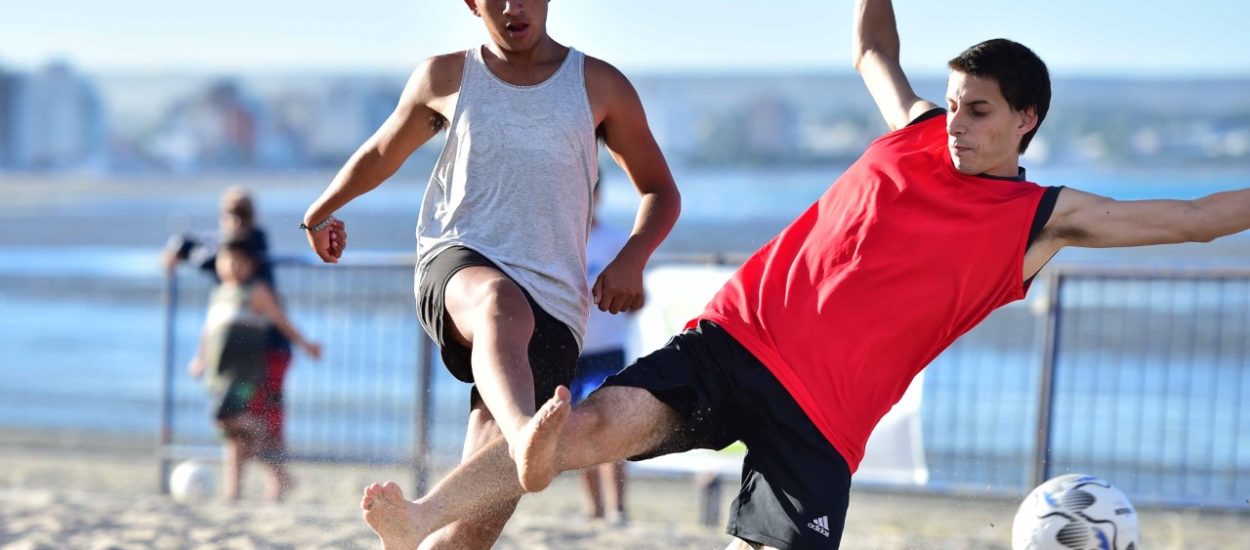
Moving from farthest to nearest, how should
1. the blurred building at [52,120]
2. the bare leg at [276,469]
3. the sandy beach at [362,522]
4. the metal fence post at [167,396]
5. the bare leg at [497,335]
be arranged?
the blurred building at [52,120], the metal fence post at [167,396], the bare leg at [276,469], the sandy beach at [362,522], the bare leg at [497,335]

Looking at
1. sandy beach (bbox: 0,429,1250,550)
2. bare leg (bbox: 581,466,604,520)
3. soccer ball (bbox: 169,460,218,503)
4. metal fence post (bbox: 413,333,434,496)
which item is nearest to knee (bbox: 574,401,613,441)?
sandy beach (bbox: 0,429,1250,550)

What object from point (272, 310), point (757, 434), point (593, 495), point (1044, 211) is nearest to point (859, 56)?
point (1044, 211)

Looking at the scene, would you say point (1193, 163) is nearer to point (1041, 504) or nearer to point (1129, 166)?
point (1129, 166)

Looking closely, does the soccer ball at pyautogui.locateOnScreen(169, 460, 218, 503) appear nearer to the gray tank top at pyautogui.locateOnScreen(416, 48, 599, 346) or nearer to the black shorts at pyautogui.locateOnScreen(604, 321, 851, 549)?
the gray tank top at pyautogui.locateOnScreen(416, 48, 599, 346)

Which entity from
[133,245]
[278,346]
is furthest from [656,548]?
[133,245]

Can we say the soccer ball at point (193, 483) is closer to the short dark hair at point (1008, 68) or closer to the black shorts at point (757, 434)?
the black shorts at point (757, 434)

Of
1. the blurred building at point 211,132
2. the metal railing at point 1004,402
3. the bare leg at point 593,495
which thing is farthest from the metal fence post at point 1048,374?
the blurred building at point 211,132

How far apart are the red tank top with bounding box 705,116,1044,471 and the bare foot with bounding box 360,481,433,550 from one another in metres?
0.93

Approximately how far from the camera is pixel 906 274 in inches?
138

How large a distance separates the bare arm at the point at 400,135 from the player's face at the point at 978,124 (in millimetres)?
1305

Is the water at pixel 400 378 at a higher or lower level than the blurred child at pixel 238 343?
lower

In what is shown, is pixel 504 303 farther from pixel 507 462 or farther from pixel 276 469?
pixel 276 469

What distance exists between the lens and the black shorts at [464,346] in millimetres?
3701

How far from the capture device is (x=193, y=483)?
757 cm
